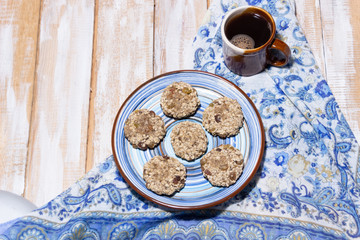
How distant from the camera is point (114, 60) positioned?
1.00 meters

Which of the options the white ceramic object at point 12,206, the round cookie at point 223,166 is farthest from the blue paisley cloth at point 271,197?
the round cookie at point 223,166

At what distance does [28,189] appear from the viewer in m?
0.96

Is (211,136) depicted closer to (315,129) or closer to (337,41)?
(315,129)

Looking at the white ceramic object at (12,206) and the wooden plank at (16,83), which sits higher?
the wooden plank at (16,83)

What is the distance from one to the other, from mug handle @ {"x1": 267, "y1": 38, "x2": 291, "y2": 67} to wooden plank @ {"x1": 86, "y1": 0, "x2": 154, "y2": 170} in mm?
335

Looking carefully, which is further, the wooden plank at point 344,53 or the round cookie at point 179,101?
the wooden plank at point 344,53

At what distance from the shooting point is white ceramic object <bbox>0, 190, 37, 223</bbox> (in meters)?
0.87

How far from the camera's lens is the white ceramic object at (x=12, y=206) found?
866mm

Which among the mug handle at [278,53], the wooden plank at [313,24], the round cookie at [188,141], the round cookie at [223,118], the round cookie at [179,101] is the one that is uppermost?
the wooden plank at [313,24]

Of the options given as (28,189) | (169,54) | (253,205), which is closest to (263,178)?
(253,205)

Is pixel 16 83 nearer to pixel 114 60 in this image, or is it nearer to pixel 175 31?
pixel 114 60

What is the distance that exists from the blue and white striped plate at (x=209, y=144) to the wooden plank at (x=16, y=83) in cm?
34

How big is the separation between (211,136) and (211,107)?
7 cm

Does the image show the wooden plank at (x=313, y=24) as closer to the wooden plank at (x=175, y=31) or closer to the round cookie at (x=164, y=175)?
the wooden plank at (x=175, y=31)
